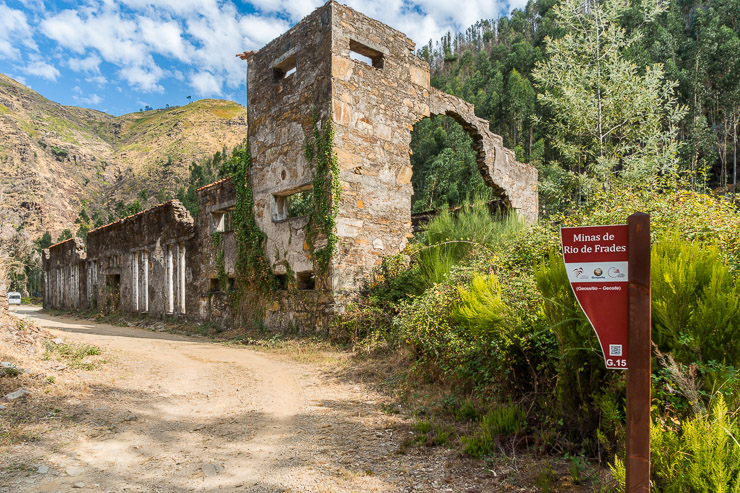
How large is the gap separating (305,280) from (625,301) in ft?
30.3

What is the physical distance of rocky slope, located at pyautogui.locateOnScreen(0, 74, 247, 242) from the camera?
196 ft

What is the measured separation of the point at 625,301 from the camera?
92.3 inches

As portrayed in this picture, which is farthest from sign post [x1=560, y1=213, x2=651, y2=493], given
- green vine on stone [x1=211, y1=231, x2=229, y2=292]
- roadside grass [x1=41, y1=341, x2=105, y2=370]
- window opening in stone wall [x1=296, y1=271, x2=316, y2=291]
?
green vine on stone [x1=211, y1=231, x2=229, y2=292]

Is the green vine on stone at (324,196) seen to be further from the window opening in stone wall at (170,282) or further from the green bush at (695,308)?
the window opening in stone wall at (170,282)

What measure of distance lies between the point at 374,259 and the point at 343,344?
2.24m

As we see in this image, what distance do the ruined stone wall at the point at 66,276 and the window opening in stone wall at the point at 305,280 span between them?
58.5 ft

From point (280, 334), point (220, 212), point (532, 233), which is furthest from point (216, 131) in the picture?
point (532, 233)

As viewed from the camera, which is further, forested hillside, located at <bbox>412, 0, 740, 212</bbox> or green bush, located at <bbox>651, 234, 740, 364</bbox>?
forested hillside, located at <bbox>412, 0, 740, 212</bbox>

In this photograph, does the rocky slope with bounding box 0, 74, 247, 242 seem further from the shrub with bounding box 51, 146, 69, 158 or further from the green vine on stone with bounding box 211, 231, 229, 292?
the green vine on stone with bounding box 211, 231, 229, 292

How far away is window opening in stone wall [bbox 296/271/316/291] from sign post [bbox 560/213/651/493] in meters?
8.77

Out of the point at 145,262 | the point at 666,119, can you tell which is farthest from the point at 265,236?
the point at 666,119

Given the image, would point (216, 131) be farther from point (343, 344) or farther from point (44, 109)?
point (343, 344)

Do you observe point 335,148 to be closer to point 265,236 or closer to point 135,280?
point 265,236

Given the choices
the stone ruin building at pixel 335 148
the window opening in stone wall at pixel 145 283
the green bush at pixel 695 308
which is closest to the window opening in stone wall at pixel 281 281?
the stone ruin building at pixel 335 148
